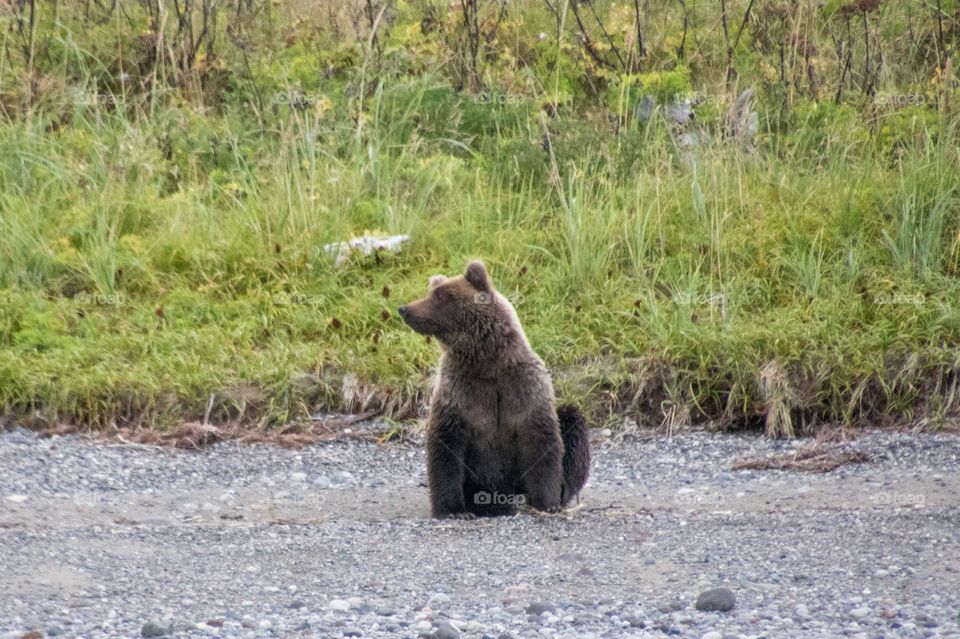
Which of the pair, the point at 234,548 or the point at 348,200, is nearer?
the point at 234,548

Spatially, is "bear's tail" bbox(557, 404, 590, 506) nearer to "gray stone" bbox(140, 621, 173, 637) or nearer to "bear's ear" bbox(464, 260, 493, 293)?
"bear's ear" bbox(464, 260, 493, 293)

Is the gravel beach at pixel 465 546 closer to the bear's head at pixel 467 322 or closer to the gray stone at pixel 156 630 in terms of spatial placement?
the gray stone at pixel 156 630

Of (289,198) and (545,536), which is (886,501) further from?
(289,198)

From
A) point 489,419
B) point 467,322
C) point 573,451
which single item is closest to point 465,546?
point 489,419

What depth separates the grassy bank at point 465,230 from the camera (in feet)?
26.1

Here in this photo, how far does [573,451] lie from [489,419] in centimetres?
45

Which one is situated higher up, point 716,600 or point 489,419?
point 489,419

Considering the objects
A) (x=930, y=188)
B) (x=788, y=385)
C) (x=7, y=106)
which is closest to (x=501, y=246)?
(x=788, y=385)

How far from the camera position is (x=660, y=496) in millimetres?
6824

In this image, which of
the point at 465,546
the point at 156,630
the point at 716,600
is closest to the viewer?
the point at 156,630

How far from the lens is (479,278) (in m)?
6.38

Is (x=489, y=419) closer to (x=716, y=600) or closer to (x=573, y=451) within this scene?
(x=573, y=451)

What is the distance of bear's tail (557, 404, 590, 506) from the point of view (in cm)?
636

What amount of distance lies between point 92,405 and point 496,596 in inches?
152
